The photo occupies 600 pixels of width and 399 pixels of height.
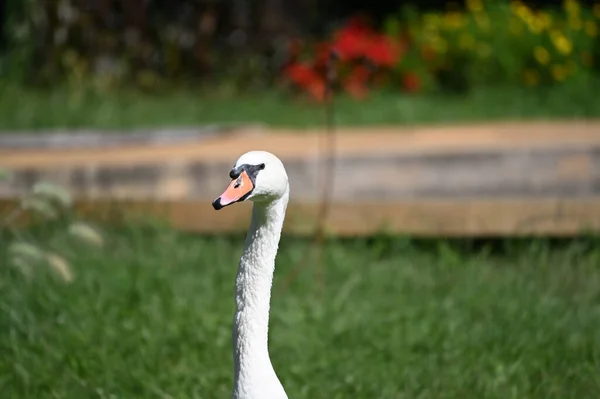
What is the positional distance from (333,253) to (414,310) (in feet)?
2.69

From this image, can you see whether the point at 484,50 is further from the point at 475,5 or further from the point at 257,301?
the point at 257,301

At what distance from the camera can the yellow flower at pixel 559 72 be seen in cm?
873

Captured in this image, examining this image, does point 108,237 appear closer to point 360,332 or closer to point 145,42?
point 360,332

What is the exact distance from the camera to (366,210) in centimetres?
475

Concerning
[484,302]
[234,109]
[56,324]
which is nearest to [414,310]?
[484,302]

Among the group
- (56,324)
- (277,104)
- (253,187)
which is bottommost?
(277,104)

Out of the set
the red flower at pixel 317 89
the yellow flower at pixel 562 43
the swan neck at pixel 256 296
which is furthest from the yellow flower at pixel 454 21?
the swan neck at pixel 256 296

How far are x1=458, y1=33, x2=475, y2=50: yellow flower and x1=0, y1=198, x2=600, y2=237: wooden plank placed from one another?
4.64m

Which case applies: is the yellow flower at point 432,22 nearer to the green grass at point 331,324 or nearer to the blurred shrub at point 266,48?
the blurred shrub at point 266,48

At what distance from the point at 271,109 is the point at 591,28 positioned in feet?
10.7

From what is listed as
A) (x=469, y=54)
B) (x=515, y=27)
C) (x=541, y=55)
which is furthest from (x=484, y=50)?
(x=541, y=55)

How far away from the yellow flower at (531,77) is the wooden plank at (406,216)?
4.44 m

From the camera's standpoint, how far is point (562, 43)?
8.84m

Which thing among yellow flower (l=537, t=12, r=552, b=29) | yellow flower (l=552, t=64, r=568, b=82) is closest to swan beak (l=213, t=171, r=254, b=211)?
yellow flower (l=552, t=64, r=568, b=82)
